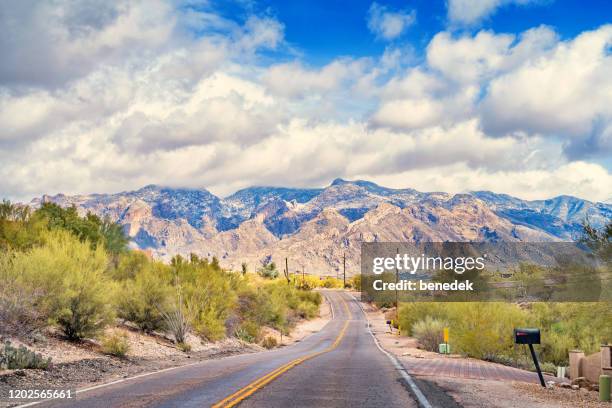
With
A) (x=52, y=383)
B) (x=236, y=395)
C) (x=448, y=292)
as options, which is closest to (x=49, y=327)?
(x=52, y=383)

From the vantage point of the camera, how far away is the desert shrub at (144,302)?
2927cm

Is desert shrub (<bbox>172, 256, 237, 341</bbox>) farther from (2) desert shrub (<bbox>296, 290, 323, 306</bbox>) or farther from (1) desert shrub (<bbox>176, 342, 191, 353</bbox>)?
(2) desert shrub (<bbox>296, 290, 323, 306</bbox>)

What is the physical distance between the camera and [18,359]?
1678 centimetres

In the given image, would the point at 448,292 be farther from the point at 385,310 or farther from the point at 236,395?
the point at 236,395

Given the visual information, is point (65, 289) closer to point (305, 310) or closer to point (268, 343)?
point (268, 343)

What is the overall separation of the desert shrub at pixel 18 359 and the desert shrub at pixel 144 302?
11.2 metres

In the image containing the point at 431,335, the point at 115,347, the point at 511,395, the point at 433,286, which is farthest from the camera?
the point at 433,286

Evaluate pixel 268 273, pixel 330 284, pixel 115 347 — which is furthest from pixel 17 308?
pixel 330 284

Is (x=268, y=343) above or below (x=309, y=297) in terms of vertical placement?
below

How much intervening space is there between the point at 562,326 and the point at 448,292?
32799 millimetres

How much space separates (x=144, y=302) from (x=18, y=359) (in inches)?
500

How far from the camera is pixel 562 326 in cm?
3706

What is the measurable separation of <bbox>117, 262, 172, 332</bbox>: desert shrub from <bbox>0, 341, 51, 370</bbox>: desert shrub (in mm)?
11154

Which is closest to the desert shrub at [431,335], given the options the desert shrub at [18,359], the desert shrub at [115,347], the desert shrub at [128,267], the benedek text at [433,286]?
the desert shrub at [128,267]
